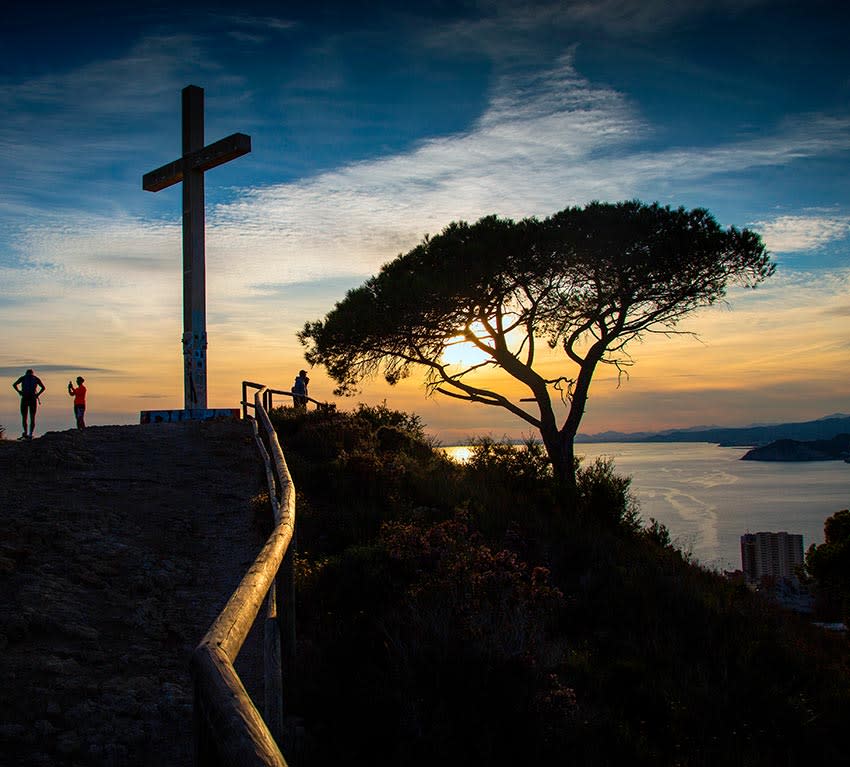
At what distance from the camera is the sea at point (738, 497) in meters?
50.6

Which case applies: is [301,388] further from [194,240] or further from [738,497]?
[738,497]

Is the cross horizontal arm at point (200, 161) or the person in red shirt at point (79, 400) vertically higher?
the cross horizontal arm at point (200, 161)

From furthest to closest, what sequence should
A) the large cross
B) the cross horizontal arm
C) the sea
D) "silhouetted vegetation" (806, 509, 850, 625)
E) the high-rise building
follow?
the sea, the high-rise building, "silhouetted vegetation" (806, 509, 850, 625), the large cross, the cross horizontal arm

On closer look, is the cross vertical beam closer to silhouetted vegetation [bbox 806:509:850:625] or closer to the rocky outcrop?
silhouetted vegetation [bbox 806:509:850:625]

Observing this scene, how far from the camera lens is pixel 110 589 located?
6984 mm

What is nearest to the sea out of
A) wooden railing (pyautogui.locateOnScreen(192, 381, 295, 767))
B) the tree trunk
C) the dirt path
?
the tree trunk

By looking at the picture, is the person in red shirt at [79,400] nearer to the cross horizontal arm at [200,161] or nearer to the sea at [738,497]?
Result: the cross horizontal arm at [200,161]

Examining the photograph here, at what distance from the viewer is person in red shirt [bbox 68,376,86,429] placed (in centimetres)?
1981

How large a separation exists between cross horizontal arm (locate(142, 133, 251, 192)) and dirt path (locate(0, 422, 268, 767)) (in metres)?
7.82

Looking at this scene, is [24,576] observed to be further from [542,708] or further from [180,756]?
[542,708]

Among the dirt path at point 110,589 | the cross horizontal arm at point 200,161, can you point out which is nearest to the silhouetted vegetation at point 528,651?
the dirt path at point 110,589

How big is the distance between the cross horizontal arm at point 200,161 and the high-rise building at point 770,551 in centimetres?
3975

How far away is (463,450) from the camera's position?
1900 cm

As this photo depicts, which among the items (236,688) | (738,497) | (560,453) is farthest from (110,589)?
(738,497)
